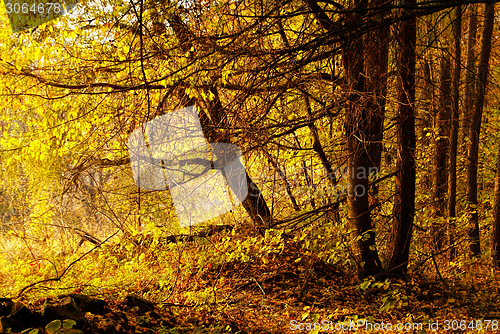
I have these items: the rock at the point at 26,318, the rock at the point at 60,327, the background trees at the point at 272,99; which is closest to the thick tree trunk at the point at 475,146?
the background trees at the point at 272,99

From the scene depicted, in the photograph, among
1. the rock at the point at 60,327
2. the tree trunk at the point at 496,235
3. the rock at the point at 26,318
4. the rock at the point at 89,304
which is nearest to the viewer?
the rock at the point at 60,327

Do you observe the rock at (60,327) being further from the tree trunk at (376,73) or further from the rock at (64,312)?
the tree trunk at (376,73)

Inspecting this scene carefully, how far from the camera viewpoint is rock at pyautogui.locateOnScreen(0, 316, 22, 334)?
→ 2471 millimetres

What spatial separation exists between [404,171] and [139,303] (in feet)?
11.7

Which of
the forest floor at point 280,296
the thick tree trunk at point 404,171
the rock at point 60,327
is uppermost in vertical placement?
the thick tree trunk at point 404,171

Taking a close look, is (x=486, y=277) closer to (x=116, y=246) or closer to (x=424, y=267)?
(x=424, y=267)

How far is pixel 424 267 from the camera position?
229 inches

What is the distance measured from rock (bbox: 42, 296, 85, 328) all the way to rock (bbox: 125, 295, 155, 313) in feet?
2.53

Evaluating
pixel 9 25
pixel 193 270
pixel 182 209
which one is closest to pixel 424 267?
pixel 193 270

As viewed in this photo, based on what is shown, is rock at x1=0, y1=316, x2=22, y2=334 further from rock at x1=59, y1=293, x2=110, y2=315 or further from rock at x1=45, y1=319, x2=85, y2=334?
rock at x1=59, y1=293, x2=110, y2=315

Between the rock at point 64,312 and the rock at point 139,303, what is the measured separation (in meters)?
0.77

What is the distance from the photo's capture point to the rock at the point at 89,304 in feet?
10.3

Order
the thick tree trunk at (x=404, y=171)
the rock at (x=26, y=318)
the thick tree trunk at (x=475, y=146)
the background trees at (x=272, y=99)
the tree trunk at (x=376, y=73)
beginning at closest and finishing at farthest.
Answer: the rock at (x=26, y=318) → the tree trunk at (x=376, y=73) → the background trees at (x=272, y=99) → the thick tree trunk at (x=404, y=171) → the thick tree trunk at (x=475, y=146)

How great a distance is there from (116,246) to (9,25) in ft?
12.2
